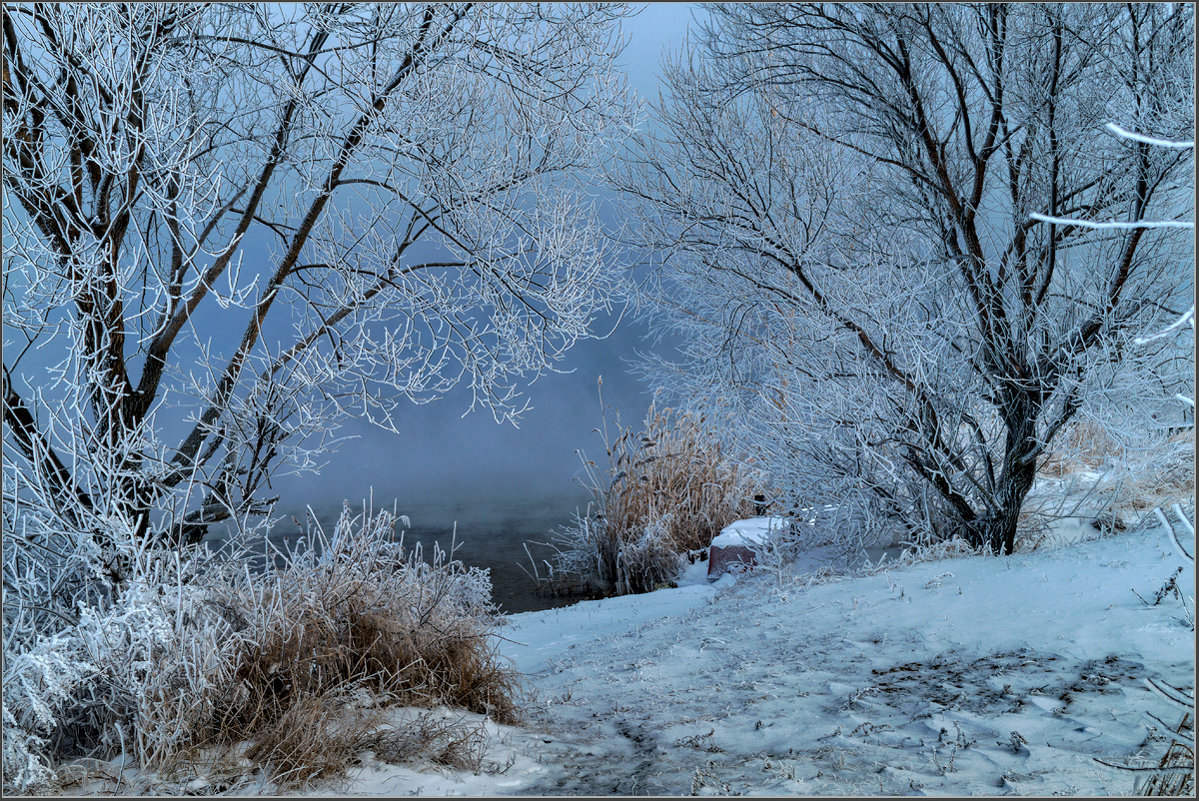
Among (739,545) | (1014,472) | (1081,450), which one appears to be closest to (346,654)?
(1014,472)

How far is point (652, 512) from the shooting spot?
755 cm

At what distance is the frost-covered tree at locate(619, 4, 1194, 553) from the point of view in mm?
4844

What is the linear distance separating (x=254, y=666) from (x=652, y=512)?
497 cm

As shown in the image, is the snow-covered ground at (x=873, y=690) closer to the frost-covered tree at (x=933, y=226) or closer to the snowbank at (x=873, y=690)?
the snowbank at (x=873, y=690)

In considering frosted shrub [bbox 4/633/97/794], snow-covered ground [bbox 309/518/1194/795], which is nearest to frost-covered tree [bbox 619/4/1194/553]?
snow-covered ground [bbox 309/518/1194/795]

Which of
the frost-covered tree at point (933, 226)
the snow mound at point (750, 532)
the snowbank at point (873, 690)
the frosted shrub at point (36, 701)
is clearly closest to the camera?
the frosted shrub at point (36, 701)

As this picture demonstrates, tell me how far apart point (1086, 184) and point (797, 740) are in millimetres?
3935

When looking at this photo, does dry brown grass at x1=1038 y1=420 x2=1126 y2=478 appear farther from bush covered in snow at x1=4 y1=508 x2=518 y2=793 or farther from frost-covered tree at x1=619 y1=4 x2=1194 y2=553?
bush covered in snow at x1=4 y1=508 x2=518 y2=793

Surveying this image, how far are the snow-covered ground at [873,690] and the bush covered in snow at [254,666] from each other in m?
0.20

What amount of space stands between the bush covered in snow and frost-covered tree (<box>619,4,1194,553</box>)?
A: 302cm

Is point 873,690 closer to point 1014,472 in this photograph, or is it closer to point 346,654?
point 346,654

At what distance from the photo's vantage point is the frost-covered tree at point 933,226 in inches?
191

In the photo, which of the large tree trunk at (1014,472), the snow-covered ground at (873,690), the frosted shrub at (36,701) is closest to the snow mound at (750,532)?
the snow-covered ground at (873,690)

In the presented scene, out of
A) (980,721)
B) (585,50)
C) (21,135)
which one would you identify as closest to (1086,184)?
(585,50)
